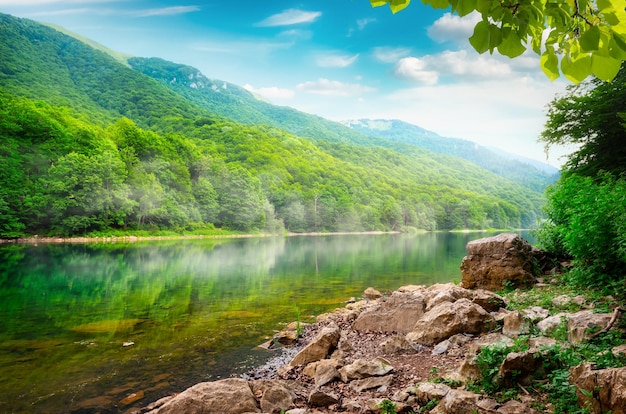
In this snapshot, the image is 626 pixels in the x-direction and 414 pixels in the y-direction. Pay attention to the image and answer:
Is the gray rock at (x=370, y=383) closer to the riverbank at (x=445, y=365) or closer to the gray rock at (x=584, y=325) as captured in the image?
the riverbank at (x=445, y=365)

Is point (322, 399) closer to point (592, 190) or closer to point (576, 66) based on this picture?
point (576, 66)

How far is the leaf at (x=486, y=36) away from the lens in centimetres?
219

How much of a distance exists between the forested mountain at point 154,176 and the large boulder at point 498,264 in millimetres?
62349

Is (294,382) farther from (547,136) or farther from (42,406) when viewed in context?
(547,136)

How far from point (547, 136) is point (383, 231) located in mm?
127051

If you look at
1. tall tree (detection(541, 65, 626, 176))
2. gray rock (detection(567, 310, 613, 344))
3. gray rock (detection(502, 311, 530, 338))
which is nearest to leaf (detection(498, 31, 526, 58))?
gray rock (detection(567, 310, 613, 344))

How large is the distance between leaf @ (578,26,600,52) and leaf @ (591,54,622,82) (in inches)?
5.8

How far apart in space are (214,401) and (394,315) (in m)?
7.54

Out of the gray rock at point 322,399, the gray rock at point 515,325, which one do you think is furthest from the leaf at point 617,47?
the gray rock at point 515,325

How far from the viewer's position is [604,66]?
208cm

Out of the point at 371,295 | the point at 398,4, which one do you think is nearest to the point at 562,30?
the point at 398,4

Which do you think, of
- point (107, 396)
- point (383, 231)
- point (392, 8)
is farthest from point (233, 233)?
point (392, 8)

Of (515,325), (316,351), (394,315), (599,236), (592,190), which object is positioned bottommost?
(316,351)

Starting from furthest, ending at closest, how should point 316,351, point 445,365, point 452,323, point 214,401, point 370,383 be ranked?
1. point 316,351
2. point 452,323
3. point 445,365
4. point 370,383
5. point 214,401
